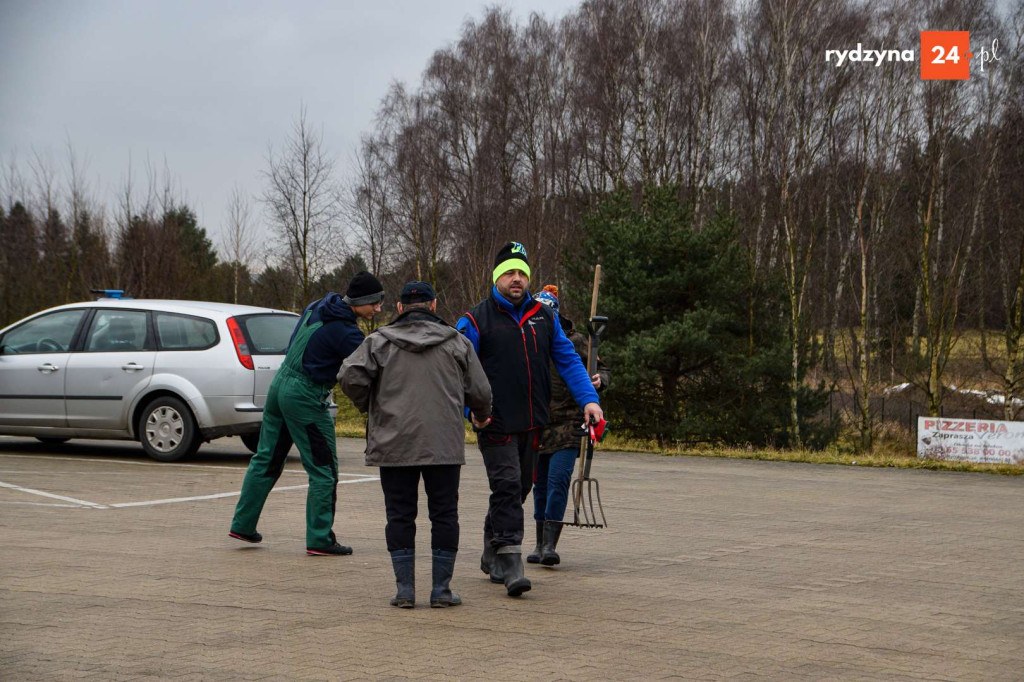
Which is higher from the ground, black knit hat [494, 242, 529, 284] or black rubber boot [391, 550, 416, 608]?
black knit hat [494, 242, 529, 284]

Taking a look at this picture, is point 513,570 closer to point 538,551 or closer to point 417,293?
point 538,551

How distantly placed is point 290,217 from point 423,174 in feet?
14.4

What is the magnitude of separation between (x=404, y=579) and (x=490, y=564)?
1.07 metres

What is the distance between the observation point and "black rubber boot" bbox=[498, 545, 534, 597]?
6867 millimetres

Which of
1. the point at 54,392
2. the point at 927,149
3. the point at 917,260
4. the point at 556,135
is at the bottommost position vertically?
the point at 54,392

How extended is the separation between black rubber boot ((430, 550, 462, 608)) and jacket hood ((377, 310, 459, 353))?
113 centimetres

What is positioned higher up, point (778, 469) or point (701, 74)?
point (701, 74)

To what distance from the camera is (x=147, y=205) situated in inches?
1330

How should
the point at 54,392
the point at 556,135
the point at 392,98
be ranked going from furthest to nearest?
the point at 392,98 → the point at 556,135 → the point at 54,392

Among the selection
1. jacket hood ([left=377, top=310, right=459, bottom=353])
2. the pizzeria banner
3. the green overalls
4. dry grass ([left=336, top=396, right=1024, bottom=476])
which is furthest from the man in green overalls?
the pizzeria banner

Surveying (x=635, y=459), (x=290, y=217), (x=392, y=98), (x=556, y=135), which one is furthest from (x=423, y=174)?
(x=635, y=459)

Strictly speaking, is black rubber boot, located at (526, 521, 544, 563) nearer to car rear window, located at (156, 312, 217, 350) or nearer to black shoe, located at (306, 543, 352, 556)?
black shoe, located at (306, 543, 352, 556)

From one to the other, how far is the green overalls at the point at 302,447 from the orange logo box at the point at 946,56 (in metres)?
16.4

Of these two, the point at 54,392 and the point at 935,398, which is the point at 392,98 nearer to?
the point at 935,398
